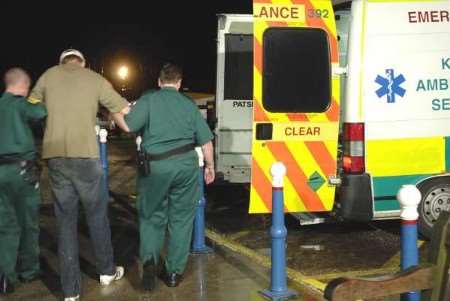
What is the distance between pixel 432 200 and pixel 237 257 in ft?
6.41

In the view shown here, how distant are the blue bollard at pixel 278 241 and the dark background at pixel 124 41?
44.5m

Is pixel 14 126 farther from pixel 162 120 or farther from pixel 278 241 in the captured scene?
pixel 278 241

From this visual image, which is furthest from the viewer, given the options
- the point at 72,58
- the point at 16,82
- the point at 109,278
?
the point at 109,278

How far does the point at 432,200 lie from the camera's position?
647 cm

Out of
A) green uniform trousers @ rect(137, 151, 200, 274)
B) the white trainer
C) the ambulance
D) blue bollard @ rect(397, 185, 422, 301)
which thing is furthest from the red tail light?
blue bollard @ rect(397, 185, 422, 301)

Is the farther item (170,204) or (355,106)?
(355,106)

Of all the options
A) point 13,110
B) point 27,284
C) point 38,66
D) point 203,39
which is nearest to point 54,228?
point 27,284

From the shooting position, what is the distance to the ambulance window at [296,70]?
6.33 metres

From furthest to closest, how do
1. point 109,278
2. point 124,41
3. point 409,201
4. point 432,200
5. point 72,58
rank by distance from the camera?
point 124,41 < point 432,200 < point 109,278 < point 72,58 < point 409,201

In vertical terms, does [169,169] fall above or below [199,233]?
above

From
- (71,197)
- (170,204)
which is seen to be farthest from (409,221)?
(71,197)

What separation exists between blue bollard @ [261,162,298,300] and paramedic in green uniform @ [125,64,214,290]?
0.66 m

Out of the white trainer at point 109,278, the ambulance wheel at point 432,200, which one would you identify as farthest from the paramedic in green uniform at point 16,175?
the ambulance wheel at point 432,200

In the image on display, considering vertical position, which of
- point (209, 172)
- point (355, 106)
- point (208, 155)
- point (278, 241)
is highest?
point (355, 106)
